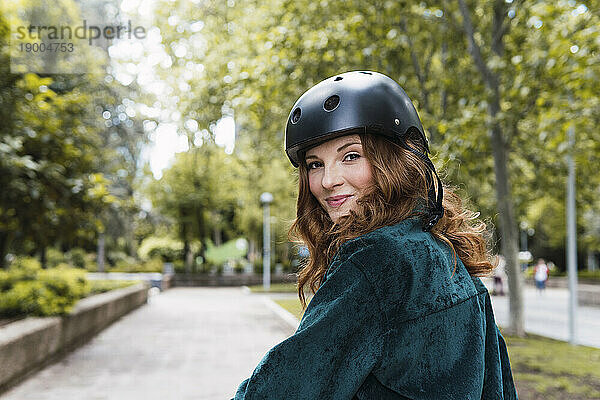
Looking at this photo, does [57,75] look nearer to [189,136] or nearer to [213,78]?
[213,78]

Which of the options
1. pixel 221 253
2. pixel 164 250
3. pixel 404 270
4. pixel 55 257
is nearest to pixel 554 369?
pixel 404 270

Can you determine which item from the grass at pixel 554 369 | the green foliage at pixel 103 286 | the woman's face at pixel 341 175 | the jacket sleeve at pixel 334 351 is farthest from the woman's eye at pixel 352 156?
the green foliage at pixel 103 286

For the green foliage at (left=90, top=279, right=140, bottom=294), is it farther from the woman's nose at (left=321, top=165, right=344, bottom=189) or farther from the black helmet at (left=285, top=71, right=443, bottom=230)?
the woman's nose at (left=321, top=165, right=344, bottom=189)

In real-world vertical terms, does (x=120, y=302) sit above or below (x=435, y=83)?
below

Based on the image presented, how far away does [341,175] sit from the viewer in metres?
1.82

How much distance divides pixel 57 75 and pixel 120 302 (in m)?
7.08

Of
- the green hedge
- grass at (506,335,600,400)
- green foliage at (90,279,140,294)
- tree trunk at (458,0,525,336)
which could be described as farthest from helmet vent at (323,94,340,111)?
green foliage at (90,279,140,294)

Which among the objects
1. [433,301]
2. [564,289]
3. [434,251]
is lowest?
[564,289]

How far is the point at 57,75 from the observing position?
10922 mm

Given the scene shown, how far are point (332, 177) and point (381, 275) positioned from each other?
0.46 m

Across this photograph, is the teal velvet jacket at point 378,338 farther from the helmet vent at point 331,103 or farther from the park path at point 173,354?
the park path at point 173,354

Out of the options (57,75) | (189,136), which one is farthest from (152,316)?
(189,136)

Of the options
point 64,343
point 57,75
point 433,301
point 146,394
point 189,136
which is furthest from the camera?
point 189,136

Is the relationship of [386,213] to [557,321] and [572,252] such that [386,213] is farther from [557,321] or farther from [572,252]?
[557,321]
